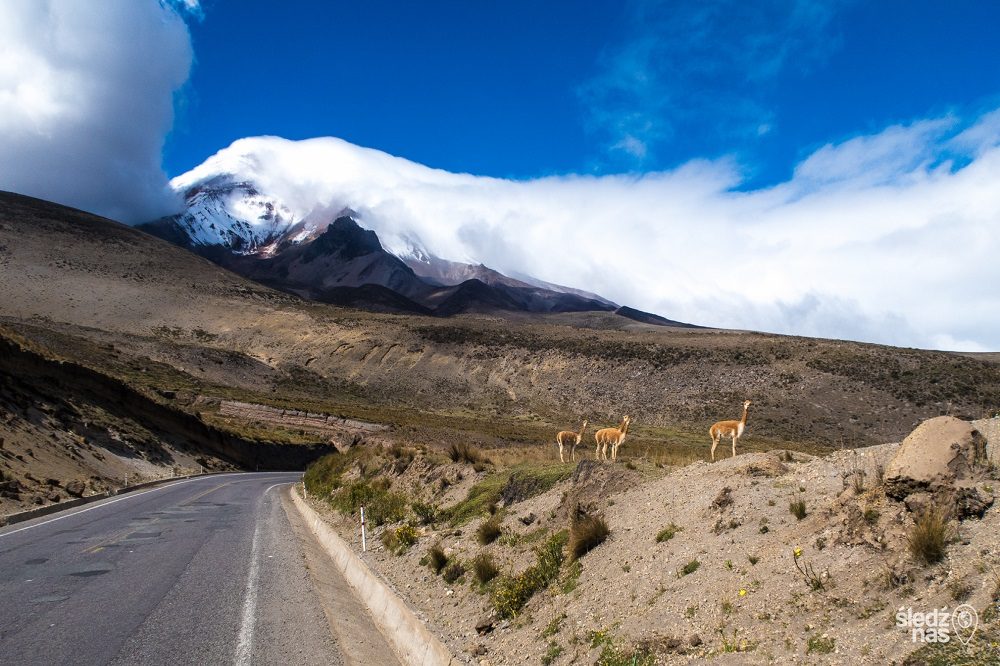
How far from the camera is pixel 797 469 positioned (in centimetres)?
905

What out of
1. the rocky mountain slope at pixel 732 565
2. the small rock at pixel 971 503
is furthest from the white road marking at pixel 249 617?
the small rock at pixel 971 503

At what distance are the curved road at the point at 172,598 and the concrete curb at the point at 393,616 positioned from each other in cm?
24

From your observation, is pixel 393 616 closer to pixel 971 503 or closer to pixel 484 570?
pixel 484 570

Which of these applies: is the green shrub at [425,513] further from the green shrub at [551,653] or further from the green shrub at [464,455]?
the green shrub at [551,653]

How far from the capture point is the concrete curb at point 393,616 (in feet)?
25.8

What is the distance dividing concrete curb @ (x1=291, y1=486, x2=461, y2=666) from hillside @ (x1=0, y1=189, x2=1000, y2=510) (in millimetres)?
→ 33466

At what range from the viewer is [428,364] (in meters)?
104

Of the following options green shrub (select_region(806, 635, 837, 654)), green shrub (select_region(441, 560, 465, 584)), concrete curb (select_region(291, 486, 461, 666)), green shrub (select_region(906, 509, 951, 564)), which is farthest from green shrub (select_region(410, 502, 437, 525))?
green shrub (select_region(906, 509, 951, 564))

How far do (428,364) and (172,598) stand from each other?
94258 mm

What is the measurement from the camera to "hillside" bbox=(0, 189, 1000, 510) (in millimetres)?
66500

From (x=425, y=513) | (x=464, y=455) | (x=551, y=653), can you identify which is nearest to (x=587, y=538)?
(x=551, y=653)

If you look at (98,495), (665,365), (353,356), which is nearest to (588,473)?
(98,495)

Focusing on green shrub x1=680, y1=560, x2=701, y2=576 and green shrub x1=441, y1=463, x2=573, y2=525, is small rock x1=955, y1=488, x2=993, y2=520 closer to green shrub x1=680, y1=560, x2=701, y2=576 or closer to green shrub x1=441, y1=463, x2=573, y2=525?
green shrub x1=680, y1=560, x2=701, y2=576

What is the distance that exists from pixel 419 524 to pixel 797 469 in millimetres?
8874
